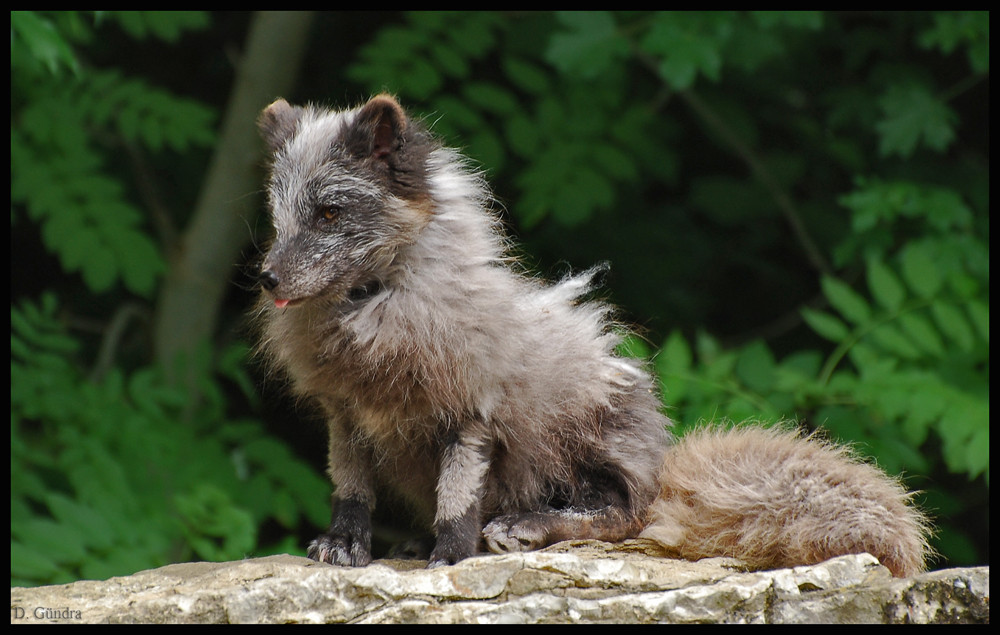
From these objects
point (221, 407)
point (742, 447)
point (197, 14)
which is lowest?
point (221, 407)

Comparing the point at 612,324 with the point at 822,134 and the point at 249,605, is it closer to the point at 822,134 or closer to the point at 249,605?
the point at 249,605

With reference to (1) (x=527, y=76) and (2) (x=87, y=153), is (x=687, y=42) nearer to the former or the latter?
(1) (x=527, y=76)

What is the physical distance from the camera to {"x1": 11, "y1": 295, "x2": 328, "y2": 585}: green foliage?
4559 mm

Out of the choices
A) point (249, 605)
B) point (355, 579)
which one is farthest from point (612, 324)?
point (249, 605)

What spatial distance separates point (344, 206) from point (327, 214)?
0.06m

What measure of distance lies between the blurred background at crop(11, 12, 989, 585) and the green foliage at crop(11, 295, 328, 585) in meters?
0.02

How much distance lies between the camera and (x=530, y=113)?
6410 millimetres

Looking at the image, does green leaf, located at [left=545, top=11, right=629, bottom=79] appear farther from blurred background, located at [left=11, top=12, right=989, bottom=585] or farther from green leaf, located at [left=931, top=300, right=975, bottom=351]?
green leaf, located at [left=931, top=300, right=975, bottom=351]

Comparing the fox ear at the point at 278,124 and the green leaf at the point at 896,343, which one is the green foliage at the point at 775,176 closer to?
the green leaf at the point at 896,343

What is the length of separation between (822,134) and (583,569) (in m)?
4.68

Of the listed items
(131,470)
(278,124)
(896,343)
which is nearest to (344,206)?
(278,124)

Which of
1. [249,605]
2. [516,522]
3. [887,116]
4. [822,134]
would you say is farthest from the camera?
[822,134]

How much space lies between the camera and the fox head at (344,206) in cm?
325

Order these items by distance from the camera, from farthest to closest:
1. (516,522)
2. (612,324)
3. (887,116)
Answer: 1. (887,116)
2. (612,324)
3. (516,522)
